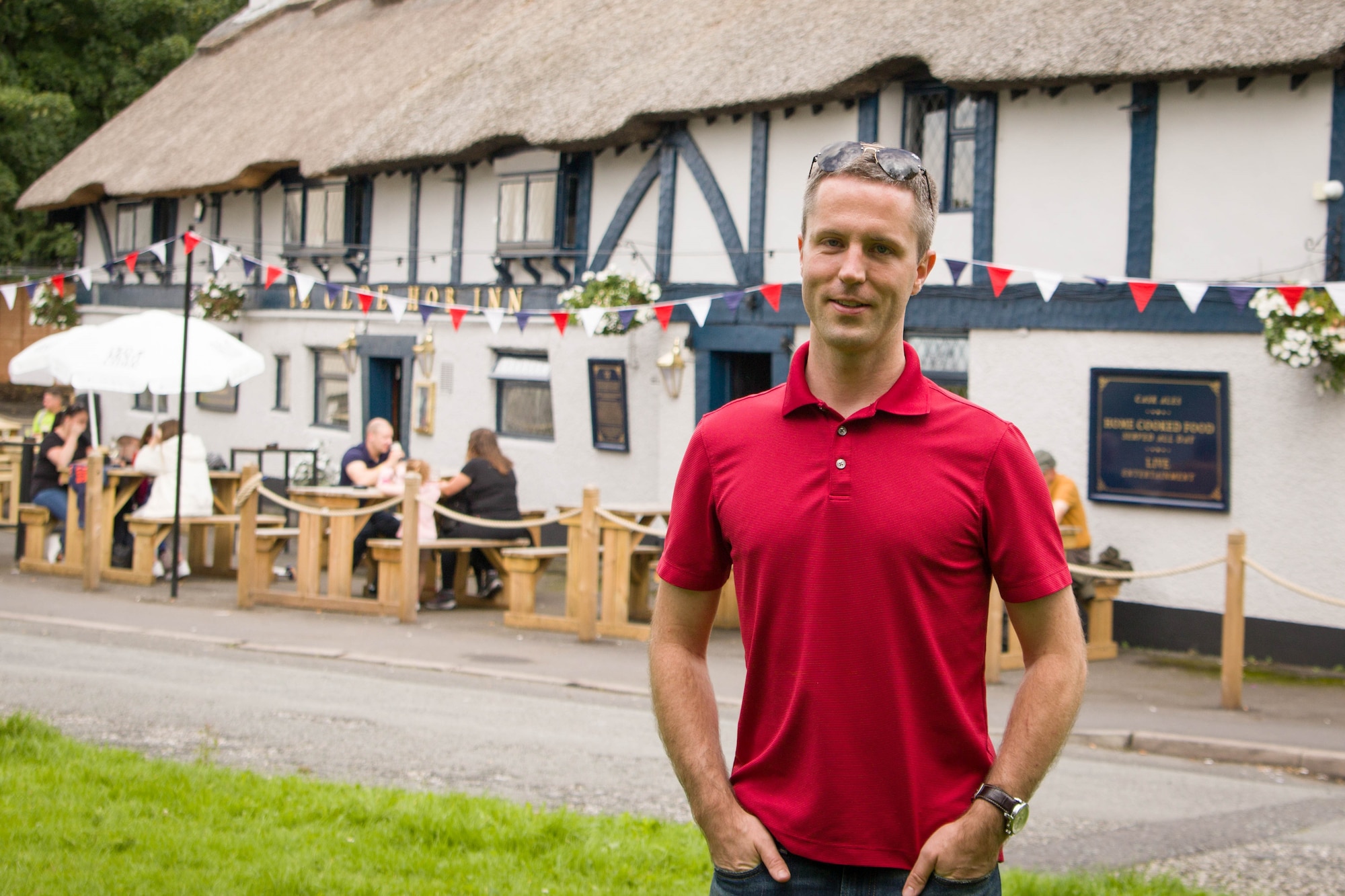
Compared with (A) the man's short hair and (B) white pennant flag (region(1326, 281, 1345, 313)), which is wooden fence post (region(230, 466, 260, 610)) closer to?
(B) white pennant flag (region(1326, 281, 1345, 313))

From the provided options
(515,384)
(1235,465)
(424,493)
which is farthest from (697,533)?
(515,384)

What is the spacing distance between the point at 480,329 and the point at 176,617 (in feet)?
24.4

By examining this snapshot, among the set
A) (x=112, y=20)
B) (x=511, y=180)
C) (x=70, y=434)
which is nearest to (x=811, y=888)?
(x=70, y=434)

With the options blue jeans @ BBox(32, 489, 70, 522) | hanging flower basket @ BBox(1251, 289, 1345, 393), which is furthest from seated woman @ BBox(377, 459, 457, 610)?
hanging flower basket @ BBox(1251, 289, 1345, 393)

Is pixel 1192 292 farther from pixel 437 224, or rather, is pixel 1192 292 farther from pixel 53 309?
pixel 53 309

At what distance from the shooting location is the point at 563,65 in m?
18.0

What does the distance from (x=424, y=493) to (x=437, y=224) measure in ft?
24.5

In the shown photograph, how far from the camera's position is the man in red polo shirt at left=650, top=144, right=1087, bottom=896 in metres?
2.38

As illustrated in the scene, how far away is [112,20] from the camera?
34.4 m

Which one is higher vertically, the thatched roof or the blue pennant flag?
the thatched roof

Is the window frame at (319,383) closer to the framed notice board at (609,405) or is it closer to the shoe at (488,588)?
the framed notice board at (609,405)

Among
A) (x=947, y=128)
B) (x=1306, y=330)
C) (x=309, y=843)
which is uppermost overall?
(x=947, y=128)

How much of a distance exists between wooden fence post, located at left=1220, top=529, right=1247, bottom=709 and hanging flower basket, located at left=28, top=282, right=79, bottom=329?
2308 centimetres

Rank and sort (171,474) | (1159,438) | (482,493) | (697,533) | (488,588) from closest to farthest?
1. (697,533)
2. (1159,438)
3. (482,493)
4. (488,588)
5. (171,474)
